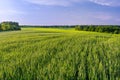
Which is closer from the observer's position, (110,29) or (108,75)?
(108,75)

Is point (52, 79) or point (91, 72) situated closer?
point (52, 79)

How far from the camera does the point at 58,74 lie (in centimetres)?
874

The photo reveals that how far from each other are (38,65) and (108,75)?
2945mm

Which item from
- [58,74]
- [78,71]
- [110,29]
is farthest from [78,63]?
[110,29]

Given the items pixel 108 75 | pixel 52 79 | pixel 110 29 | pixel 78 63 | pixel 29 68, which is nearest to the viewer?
pixel 52 79

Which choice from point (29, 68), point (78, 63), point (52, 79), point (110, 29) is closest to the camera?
point (52, 79)

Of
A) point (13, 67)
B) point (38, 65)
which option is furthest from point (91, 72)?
point (13, 67)

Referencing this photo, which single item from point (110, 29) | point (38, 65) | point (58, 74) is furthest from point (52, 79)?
point (110, 29)

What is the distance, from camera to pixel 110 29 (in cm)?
8019

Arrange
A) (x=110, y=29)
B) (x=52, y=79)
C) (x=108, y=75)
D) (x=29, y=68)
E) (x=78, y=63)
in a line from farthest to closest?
(x=110, y=29), (x=78, y=63), (x=29, y=68), (x=108, y=75), (x=52, y=79)

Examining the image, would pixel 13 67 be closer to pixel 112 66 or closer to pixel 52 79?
pixel 52 79

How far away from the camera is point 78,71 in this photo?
364 inches

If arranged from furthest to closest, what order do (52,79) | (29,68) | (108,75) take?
(29,68) < (108,75) < (52,79)

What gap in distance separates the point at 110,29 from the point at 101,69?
238 feet
